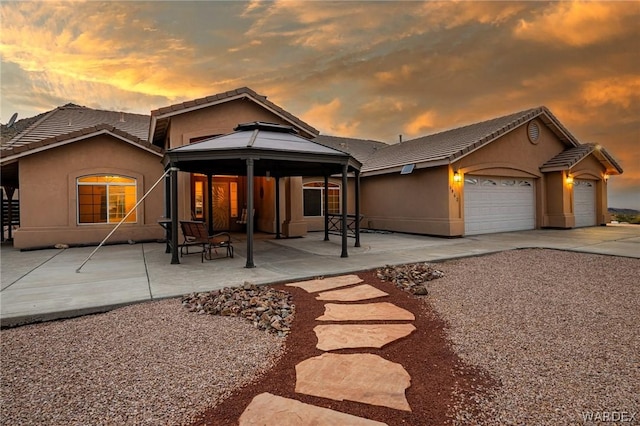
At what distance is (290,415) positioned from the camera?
2.15 m

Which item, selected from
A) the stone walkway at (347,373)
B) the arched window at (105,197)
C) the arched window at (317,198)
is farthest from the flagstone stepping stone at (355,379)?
the arched window at (317,198)

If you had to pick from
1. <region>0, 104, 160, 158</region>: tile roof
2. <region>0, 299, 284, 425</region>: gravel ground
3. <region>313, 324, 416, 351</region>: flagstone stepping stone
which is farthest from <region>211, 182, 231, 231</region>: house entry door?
<region>313, 324, 416, 351</region>: flagstone stepping stone

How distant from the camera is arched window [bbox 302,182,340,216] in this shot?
51.4ft

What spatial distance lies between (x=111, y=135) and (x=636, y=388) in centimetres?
1296

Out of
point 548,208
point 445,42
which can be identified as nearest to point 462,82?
point 445,42

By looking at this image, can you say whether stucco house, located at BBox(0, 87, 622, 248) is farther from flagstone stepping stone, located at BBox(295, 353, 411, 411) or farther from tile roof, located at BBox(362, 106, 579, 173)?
flagstone stepping stone, located at BBox(295, 353, 411, 411)

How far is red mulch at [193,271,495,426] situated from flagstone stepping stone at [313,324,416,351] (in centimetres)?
8

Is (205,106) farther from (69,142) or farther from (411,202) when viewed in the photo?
(411,202)

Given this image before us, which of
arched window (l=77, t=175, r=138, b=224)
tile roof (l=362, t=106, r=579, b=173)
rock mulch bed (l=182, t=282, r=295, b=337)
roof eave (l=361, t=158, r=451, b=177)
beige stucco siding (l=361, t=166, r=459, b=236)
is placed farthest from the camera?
tile roof (l=362, t=106, r=579, b=173)

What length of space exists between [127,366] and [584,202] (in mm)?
20020

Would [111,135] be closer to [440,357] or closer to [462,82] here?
[440,357]

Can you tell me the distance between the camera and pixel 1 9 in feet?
31.6

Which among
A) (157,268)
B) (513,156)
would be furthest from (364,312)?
(513,156)

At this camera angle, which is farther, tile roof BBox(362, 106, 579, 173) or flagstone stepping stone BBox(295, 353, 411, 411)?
tile roof BBox(362, 106, 579, 173)
